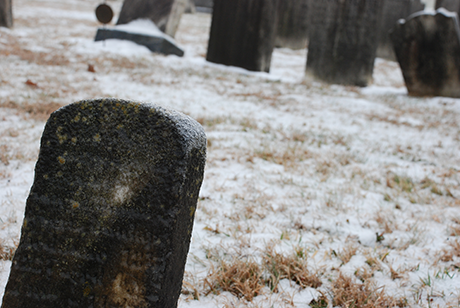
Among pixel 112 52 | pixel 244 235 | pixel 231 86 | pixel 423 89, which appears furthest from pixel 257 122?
pixel 112 52

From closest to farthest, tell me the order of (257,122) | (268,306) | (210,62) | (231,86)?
(268,306) → (257,122) → (231,86) → (210,62)

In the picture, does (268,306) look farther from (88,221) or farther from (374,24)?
(374,24)

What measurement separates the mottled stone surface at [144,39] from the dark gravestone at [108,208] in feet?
21.4

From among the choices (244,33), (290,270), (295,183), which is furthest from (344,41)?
(290,270)

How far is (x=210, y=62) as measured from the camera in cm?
689

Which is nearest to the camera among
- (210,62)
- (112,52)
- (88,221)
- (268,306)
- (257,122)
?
(88,221)

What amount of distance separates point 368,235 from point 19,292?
142 cm

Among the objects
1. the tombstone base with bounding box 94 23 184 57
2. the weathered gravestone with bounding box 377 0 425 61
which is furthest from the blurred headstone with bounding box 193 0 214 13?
the tombstone base with bounding box 94 23 184 57

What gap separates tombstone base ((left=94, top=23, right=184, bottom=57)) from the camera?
6.96 metres

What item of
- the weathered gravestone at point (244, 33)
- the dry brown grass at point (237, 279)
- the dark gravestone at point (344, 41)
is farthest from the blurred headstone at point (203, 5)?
the dry brown grass at point (237, 279)

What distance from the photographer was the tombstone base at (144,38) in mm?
6960

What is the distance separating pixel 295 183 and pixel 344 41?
4.65m

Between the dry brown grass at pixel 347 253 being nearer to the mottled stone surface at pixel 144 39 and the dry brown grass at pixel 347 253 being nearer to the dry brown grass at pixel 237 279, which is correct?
the dry brown grass at pixel 237 279

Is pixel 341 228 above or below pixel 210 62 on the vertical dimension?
below
